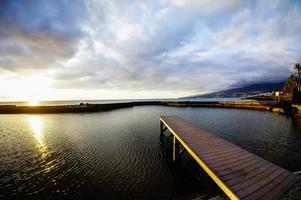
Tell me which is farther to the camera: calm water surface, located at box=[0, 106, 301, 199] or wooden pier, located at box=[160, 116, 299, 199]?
calm water surface, located at box=[0, 106, 301, 199]

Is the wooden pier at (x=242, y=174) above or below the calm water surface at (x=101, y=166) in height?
above

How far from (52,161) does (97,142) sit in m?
3.17

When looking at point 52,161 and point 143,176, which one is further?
point 52,161

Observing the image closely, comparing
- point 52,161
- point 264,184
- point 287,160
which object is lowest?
point 287,160

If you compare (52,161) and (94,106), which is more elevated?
(94,106)

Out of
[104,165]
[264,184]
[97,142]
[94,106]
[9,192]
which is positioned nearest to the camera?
[264,184]

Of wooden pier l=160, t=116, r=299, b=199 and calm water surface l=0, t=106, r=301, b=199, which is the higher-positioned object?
wooden pier l=160, t=116, r=299, b=199

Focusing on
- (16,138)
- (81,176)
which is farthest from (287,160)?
(16,138)

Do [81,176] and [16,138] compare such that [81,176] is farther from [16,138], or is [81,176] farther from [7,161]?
[16,138]

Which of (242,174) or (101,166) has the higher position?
(242,174)

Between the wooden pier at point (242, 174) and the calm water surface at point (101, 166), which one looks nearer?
the wooden pier at point (242, 174)

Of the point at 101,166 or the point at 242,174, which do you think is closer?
the point at 242,174

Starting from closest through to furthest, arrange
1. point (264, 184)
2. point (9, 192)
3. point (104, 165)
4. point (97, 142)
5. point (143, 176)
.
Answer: point (264, 184) → point (9, 192) → point (143, 176) → point (104, 165) → point (97, 142)

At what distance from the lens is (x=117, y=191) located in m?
5.15
